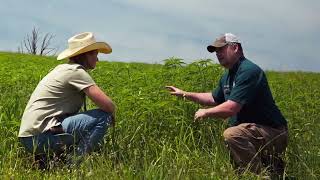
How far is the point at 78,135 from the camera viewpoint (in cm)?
524

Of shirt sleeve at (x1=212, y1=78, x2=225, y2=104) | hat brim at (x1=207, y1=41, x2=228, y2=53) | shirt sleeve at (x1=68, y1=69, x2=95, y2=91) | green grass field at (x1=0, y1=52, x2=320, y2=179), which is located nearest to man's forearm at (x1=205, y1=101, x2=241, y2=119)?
green grass field at (x1=0, y1=52, x2=320, y2=179)

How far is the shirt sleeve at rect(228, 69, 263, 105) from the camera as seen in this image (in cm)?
520

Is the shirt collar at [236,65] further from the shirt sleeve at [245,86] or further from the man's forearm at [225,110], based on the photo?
the man's forearm at [225,110]

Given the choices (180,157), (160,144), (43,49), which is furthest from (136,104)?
(43,49)

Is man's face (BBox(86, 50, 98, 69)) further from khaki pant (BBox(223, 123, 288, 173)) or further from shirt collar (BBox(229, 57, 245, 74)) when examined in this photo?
khaki pant (BBox(223, 123, 288, 173))

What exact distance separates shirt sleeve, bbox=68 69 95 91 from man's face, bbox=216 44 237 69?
1188 mm

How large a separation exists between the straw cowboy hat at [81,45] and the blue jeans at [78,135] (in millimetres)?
560

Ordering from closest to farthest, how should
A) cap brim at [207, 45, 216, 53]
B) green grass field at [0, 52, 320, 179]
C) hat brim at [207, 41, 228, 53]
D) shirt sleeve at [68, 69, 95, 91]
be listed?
green grass field at [0, 52, 320, 179] → shirt sleeve at [68, 69, 95, 91] → hat brim at [207, 41, 228, 53] → cap brim at [207, 45, 216, 53]

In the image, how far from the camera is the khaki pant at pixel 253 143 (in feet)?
17.0

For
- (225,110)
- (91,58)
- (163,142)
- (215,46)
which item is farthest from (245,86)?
(91,58)

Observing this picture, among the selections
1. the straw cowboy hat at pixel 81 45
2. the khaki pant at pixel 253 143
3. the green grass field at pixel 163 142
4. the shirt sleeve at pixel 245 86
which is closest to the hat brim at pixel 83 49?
the straw cowboy hat at pixel 81 45

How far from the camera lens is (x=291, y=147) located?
5.65 m

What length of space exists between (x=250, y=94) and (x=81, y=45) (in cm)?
156

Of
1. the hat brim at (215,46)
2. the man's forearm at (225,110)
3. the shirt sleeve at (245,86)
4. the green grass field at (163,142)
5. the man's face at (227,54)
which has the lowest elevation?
the green grass field at (163,142)
